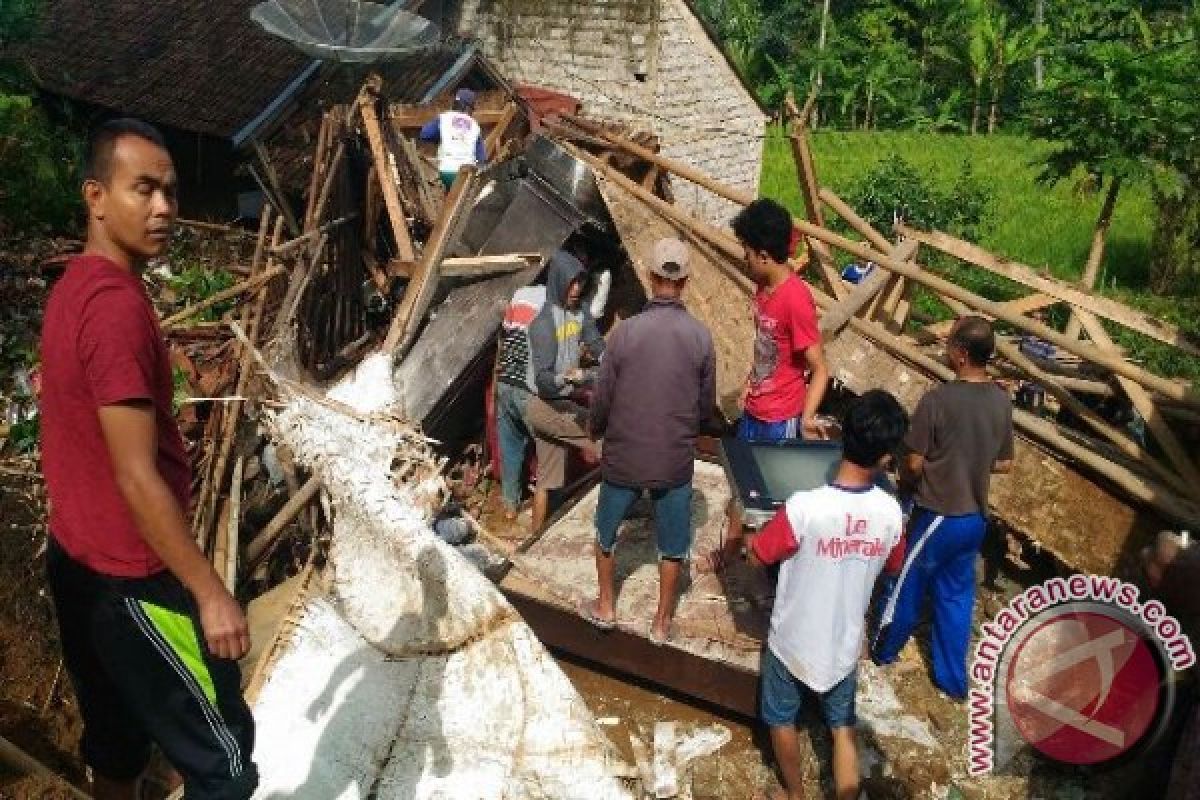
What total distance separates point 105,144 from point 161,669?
1.31 metres

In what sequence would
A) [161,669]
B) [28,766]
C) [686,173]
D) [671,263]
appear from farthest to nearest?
[686,173], [671,263], [28,766], [161,669]

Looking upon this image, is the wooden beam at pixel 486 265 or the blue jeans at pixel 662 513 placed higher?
the wooden beam at pixel 486 265

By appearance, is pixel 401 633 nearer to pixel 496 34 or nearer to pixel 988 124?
pixel 496 34

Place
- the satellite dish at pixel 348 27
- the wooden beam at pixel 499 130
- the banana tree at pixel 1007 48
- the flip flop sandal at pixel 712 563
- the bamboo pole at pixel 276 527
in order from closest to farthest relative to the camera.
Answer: the bamboo pole at pixel 276 527 < the flip flop sandal at pixel 712 563 < the satellite dish at pixel 348 27 < the wooden beam at pixel 499 130 < the banana tree at pixel 1007 48

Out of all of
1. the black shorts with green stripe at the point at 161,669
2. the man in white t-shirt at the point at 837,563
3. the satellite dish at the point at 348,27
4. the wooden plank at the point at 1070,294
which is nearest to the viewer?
the black shorts with green stripe at the point at 161,669

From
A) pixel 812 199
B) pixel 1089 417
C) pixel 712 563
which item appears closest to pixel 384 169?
pixel 812 199

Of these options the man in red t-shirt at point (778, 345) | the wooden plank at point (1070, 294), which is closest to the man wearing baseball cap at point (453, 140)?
the wooden plank at point (1070, 294)

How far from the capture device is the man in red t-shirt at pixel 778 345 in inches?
175

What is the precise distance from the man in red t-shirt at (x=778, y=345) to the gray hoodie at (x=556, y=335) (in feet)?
4.17

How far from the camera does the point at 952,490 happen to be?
14.7 feet

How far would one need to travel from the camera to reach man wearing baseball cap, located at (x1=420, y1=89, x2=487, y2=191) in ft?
26.7

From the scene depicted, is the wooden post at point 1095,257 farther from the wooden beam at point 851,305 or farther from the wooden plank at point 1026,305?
the wooden beam at point 851,305

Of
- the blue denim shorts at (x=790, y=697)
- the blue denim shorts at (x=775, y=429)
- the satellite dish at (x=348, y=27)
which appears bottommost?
the blue denim shorts at (x=790, y=697)

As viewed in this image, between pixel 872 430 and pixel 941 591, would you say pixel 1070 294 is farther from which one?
pixel 872 430
